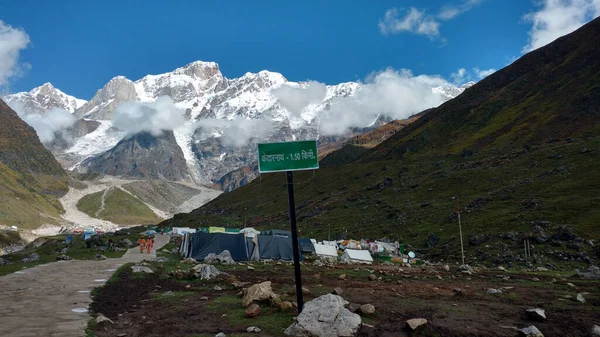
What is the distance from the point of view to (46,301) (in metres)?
16.4

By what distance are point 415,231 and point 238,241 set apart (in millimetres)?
29674

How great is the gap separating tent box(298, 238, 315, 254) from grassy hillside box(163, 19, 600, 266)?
46.8 feet

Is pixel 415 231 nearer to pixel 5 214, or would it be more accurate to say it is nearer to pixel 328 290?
pixel 328 290

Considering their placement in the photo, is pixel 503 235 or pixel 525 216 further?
pixel 525 216

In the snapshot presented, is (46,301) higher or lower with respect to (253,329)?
higher

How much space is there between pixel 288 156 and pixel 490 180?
236ft

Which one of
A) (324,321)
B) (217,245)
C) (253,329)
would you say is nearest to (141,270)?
(217,245)

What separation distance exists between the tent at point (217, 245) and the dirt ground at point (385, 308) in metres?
19.4

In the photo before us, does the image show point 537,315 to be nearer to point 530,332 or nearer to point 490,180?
point 530,332

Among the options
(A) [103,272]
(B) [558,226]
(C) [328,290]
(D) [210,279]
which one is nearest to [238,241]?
(A) [103,272]

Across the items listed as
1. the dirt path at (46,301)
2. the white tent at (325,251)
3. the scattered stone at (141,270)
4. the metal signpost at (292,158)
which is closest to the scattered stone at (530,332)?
the metal signpost at (292,158)

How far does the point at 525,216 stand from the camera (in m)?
51.9

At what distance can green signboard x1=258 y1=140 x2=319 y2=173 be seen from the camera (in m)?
12.7

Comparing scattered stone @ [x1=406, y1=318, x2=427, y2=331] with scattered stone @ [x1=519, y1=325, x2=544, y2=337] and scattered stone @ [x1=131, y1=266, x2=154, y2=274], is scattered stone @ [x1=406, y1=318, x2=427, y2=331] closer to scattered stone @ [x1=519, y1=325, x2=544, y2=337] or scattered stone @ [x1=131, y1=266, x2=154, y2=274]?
scattered stone @ [x1=519, y1=325, x2=544, y2=337]
